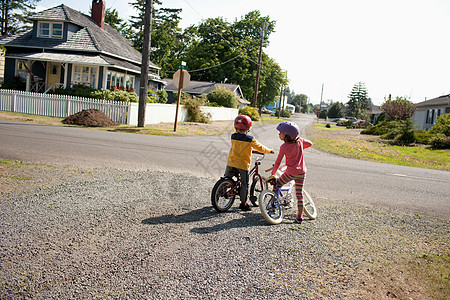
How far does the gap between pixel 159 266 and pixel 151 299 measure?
572 millimetres

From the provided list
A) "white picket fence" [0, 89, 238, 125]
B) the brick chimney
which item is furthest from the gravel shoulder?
the brick chimney

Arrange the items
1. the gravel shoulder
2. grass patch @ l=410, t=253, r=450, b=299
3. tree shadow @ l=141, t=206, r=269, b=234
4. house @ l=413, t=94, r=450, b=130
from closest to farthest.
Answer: the gravel shoulder, grass patch @ l=410, t=253, r=450, b=299, tree shadow @ l=141, t=206, r=269, b=234, house @ l=413, t=94, r=450, b=130

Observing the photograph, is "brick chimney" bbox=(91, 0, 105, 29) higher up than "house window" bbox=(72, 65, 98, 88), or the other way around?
"brick chimney" bbox=(91, 0, 105, 29)

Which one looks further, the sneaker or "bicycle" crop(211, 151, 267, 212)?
the sneaker

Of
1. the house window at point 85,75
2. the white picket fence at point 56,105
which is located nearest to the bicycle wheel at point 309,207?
the white picket fence at point 56,105

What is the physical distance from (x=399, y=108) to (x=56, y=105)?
34741 millimetres

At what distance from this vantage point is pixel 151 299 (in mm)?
2885

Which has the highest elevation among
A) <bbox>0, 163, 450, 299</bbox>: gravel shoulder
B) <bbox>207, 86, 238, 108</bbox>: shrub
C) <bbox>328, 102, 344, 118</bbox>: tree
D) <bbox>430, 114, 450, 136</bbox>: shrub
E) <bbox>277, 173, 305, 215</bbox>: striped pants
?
<bbox>328, 102, 344, 118</bbox>: tree

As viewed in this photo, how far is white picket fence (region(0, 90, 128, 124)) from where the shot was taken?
19031 millimetres

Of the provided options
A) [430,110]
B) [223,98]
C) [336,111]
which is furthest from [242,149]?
[336,111]

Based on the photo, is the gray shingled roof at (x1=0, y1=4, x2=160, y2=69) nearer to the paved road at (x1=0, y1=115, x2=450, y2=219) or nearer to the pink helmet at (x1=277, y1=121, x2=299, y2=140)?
the paved road at (x1=0, y1=115, x2=450, y2=219)

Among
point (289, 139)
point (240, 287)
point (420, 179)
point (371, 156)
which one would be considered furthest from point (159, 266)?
point (371, 156)

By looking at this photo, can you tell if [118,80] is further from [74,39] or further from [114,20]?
[114,20]

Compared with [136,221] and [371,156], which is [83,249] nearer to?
[136,221]
